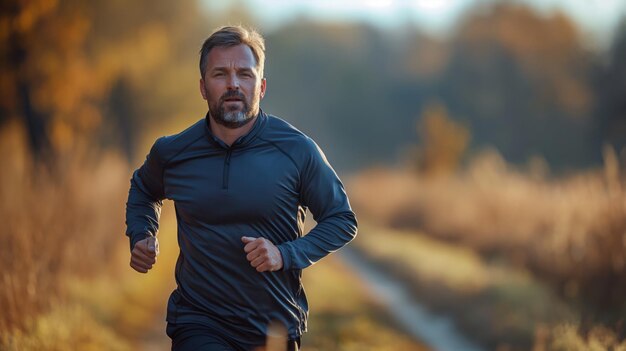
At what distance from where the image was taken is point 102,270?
11.0m

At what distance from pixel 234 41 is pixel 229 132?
387 mm

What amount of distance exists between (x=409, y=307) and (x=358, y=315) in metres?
2.07

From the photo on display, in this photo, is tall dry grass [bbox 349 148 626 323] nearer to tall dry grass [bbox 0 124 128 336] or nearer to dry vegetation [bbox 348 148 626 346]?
dry vegetation [bbox 348 148 626 346]

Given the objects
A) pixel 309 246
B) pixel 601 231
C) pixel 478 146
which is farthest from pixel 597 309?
pixel 478 146

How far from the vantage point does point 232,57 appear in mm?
3744

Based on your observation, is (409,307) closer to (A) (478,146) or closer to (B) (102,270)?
(B) (102,270)

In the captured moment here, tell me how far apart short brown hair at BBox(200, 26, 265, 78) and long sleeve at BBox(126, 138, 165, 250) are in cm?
47

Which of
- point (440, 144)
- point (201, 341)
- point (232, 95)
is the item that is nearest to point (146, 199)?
point (232, 95)

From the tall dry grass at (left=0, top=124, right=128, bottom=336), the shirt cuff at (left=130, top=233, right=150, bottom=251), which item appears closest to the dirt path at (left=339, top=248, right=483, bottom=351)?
the tall dry grass at (left=0, top=124, right=128, bottom=336)

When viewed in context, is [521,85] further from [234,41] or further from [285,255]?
[285,255]

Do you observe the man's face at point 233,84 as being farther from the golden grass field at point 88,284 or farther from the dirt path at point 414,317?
the dirt path at point 414,317

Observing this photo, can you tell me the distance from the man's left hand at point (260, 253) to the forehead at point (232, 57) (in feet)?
2.48

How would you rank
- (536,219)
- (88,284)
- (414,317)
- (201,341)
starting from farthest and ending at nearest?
(536,219), (414,317), (88,284), (201,341)

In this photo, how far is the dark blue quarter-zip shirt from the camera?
3.67 meters
